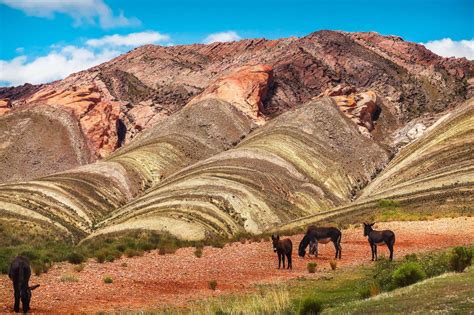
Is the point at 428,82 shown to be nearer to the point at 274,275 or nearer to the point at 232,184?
the point at 232,184

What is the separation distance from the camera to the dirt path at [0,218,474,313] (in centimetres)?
2308

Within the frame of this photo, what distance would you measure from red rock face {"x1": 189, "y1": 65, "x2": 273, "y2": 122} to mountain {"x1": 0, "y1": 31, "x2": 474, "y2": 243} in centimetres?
33

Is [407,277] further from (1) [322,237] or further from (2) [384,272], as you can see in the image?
(1) [322,237]

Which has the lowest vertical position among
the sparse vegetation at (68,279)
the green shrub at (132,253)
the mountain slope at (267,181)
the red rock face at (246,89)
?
the sparse vegetation at (68,279)

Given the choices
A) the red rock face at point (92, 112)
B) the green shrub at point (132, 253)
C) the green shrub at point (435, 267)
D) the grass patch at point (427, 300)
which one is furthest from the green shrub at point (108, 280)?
the red rock face at point (92, 112)

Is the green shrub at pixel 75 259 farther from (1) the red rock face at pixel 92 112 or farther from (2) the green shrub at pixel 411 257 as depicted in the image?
(1) the red rock face at pixel 92 112

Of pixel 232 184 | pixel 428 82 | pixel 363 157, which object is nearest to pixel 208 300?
pixel 232 184

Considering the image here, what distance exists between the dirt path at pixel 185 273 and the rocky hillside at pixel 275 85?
2690 inches

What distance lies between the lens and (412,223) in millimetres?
47188

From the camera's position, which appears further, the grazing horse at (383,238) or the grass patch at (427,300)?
the grazing horse at (383,238)

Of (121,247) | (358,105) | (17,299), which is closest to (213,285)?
(17,299)

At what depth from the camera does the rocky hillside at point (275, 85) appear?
12131 centimetres

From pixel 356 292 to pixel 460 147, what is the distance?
62.2 m

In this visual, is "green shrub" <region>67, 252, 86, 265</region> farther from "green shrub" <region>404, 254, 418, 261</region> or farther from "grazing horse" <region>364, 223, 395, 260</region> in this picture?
"green shrub" <region>404, 254, 418, 261</region>
